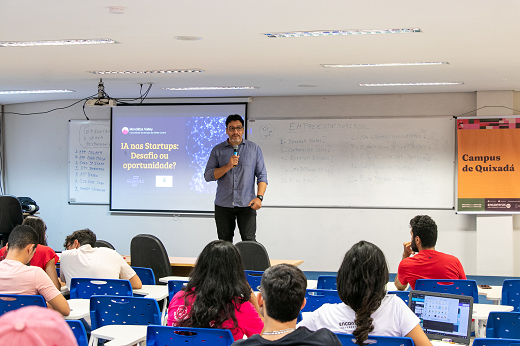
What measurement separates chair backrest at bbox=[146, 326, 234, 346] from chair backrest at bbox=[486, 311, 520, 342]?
4.77 ft

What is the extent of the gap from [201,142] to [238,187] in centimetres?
323

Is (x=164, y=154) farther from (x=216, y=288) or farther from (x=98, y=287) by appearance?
(x=216, y=288)

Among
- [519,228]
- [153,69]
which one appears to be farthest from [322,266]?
[153,69]

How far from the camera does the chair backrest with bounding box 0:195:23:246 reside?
6.70 meters

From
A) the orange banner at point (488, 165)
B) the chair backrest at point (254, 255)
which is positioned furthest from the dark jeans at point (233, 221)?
the orange banner at point (488, 165)

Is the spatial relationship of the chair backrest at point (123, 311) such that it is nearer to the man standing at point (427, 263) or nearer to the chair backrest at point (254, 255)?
the chair backrest at point (254, 255)

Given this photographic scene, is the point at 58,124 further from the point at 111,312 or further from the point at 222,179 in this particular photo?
the point at 111,312

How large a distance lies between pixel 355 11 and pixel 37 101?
7123 millimetres

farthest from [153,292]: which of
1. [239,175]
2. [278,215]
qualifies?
[278,215]

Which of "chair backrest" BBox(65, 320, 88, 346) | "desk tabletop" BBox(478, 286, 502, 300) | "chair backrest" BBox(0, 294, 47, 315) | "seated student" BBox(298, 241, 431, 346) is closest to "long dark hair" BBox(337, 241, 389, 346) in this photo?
"seated student" BBox(298, 241, 431, 346)

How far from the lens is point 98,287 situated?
11.6ft

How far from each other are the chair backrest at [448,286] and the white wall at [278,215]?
4441 millimetres

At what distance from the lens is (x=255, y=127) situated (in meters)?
8.15

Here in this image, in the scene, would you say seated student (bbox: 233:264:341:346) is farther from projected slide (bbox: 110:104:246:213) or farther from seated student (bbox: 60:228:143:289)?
projected slide (bbox: 110:104:246:213)
